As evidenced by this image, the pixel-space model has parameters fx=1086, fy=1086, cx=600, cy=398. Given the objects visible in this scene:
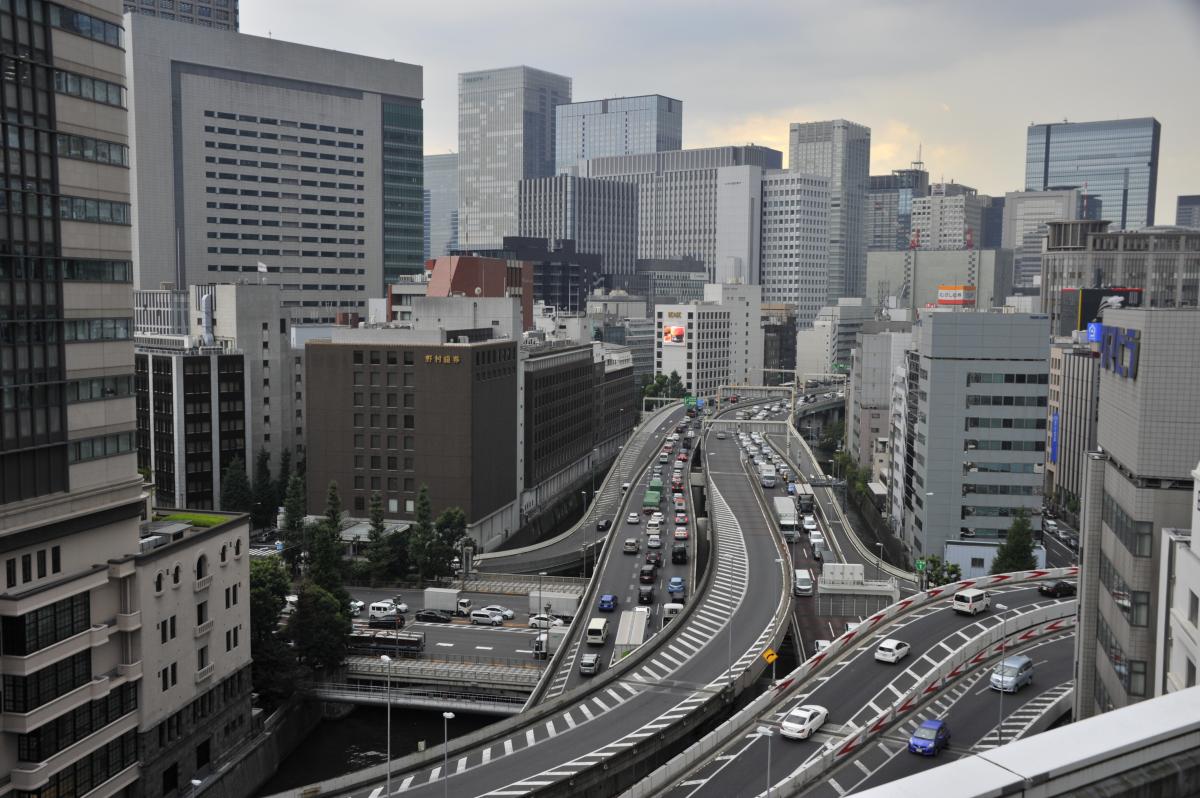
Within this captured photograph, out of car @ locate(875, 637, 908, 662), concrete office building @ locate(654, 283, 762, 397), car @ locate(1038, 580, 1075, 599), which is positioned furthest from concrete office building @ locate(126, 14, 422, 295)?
car @ locate(875, 637, 908, 662)

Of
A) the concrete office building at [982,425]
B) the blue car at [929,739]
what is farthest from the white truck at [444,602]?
the blue car at [929,739]

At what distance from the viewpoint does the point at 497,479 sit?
87438 mm

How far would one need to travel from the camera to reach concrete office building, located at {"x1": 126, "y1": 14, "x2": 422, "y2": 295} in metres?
147

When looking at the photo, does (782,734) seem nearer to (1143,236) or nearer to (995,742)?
(995,742)

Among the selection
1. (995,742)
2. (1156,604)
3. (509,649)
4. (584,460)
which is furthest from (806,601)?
(584,460)

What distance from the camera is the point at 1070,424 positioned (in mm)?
103250

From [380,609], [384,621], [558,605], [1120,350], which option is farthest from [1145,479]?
[380,609]

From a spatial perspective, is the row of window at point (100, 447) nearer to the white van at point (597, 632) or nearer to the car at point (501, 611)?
the white van at point (597, 632)

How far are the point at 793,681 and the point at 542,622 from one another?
74.8ft

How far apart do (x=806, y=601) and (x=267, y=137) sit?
412ft

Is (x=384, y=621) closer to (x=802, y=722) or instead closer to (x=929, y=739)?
(x=802, y=722)

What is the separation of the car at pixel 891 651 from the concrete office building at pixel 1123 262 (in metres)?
103

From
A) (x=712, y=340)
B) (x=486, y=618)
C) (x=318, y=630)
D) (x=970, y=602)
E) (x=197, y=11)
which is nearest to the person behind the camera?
(x=970, y=602)

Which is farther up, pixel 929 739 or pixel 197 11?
pixel 197 11
